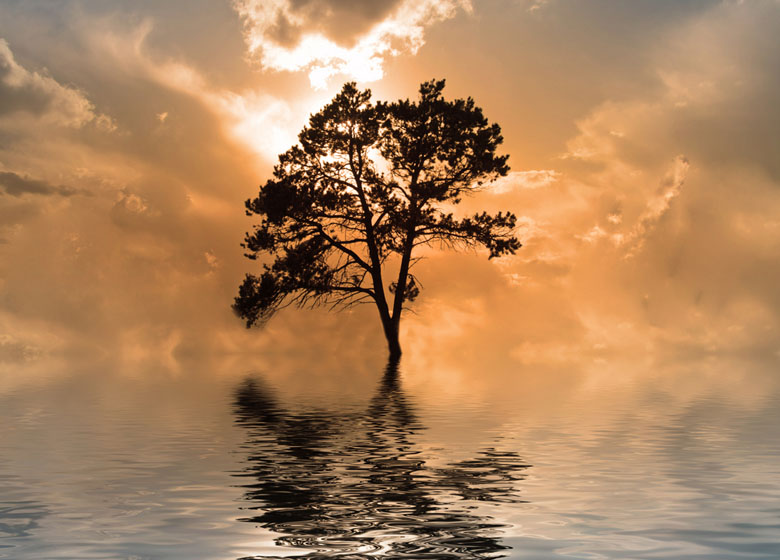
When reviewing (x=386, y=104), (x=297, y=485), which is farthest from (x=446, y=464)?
(x=386, y=104)

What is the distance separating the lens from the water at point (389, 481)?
7.21 metres

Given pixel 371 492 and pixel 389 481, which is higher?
pixel 389 481

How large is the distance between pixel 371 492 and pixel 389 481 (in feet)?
2.43

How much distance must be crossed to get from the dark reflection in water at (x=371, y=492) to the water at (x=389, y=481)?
0.11 ft

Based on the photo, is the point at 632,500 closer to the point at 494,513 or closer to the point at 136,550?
the point at 494,513

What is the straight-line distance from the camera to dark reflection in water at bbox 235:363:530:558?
7.16 meters

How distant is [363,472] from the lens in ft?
35.7

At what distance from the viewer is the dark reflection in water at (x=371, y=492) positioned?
23.5 feet

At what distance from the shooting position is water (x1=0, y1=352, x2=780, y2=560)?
7.21 metres

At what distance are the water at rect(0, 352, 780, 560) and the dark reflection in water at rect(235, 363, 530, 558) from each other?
0.03 metres

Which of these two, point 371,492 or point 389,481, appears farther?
point 389,481

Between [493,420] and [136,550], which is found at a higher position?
[493,420]

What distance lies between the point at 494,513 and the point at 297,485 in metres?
2.67

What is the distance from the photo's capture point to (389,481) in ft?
33.3
